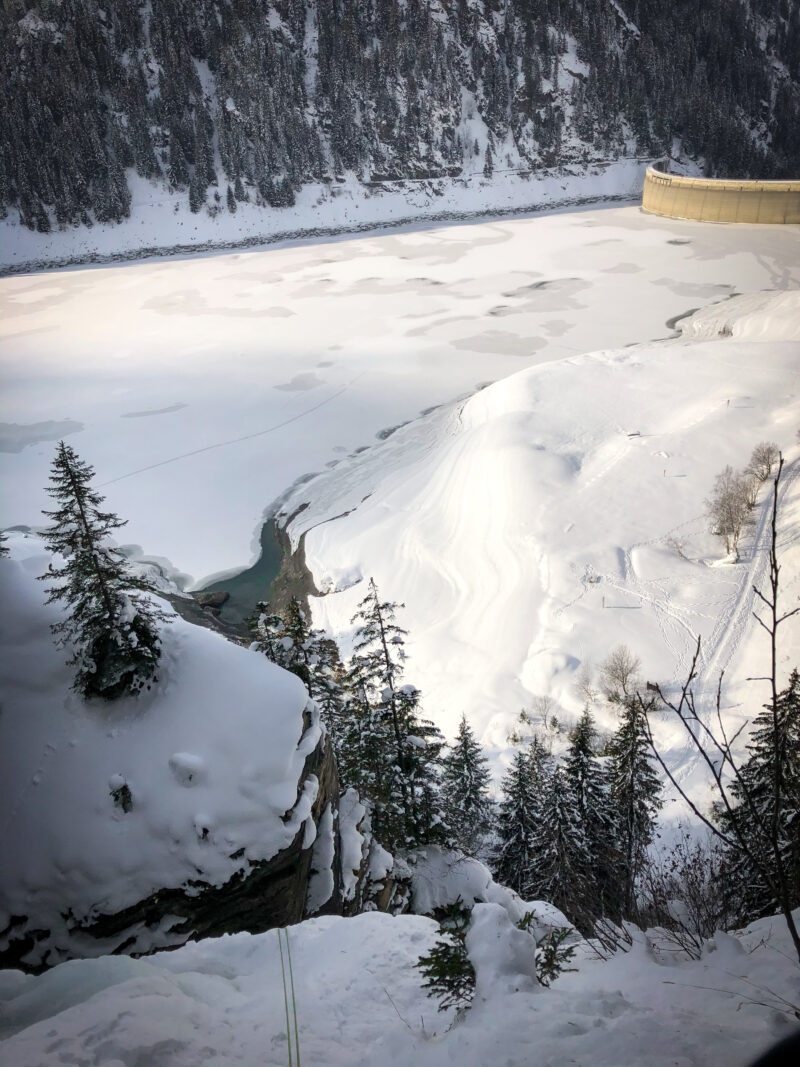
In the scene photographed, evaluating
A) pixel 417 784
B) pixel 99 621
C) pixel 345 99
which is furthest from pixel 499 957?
pixel 345 99

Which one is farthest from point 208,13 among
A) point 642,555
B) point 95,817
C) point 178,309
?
point 95,817

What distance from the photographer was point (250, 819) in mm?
12016

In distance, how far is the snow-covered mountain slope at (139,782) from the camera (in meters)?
10.9

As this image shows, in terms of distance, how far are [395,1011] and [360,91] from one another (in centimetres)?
11987

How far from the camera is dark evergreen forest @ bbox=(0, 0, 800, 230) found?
9181cm

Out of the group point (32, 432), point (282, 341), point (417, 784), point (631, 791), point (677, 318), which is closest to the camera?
point (417, 784)

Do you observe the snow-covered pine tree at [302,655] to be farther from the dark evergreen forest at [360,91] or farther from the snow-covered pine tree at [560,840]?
the dark evergreen forest at [360,91]

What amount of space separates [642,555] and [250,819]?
2238 cm

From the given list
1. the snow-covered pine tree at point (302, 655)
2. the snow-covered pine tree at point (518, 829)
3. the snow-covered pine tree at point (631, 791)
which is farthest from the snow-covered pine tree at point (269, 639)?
the snow-covered pine tree at point (631, 791)

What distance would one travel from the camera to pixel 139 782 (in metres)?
12.0

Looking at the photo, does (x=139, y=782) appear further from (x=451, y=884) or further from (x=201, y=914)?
(x=451, y=884)

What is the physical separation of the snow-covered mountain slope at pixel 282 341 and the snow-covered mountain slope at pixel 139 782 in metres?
21.2

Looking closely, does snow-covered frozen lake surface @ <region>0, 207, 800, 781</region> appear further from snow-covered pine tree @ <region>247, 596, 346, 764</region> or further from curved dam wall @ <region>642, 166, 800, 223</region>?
snow-covered pine tree @ <region>247, 596, 346, 764</region>

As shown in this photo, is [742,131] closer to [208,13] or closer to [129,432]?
[208,13]
